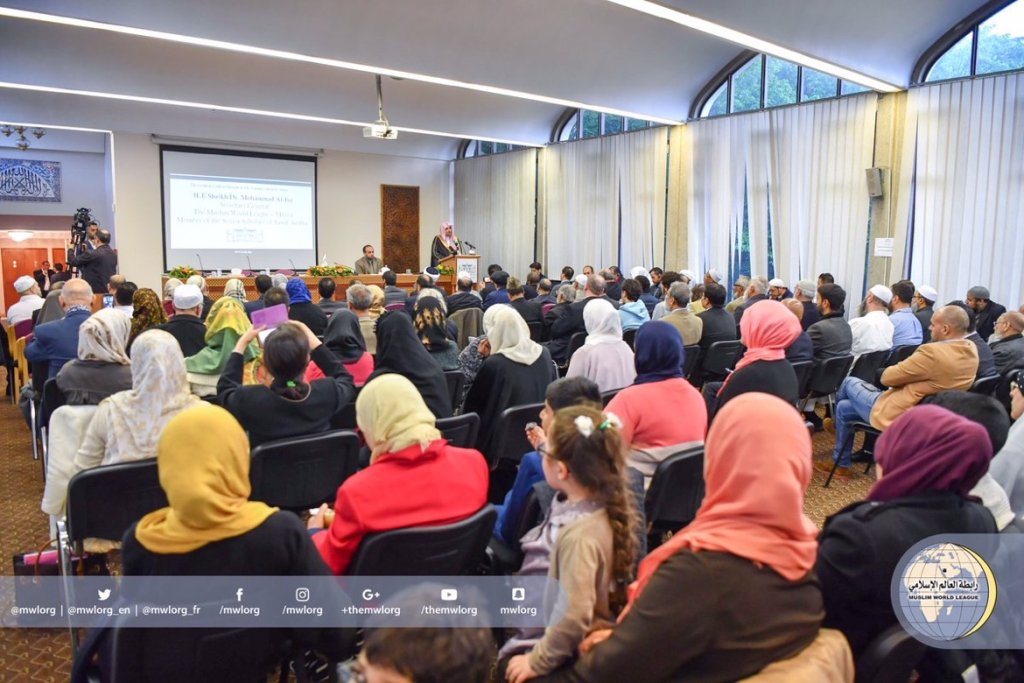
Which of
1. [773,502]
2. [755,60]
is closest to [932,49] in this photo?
[755,60]

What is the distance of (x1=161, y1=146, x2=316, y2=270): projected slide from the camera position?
11.5m

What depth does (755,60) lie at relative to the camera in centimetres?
921

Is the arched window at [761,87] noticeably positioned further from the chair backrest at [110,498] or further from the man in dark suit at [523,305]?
the chair backrest at [110,498]

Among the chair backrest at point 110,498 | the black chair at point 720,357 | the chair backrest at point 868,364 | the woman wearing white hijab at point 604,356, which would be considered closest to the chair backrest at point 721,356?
the black chair at point 720,357

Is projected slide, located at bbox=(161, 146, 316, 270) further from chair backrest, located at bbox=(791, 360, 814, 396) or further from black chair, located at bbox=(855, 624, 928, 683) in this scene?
black chair, located at bbox=(855, 624, 928, 683)

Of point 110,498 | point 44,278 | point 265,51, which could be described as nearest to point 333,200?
point 44,278

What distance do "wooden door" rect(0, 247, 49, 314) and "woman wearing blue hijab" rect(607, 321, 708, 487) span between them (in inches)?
564

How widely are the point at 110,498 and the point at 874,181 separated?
8.19 metres

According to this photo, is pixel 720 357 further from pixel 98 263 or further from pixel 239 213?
pixel 239 213

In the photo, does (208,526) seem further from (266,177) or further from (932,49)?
(266,177)

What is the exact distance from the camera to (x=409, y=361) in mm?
3158

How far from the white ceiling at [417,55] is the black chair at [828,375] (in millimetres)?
2796

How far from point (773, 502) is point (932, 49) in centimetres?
821

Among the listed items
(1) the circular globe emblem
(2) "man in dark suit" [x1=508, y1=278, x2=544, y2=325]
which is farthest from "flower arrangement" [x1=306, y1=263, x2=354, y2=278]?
(1) the circular globe emblem
